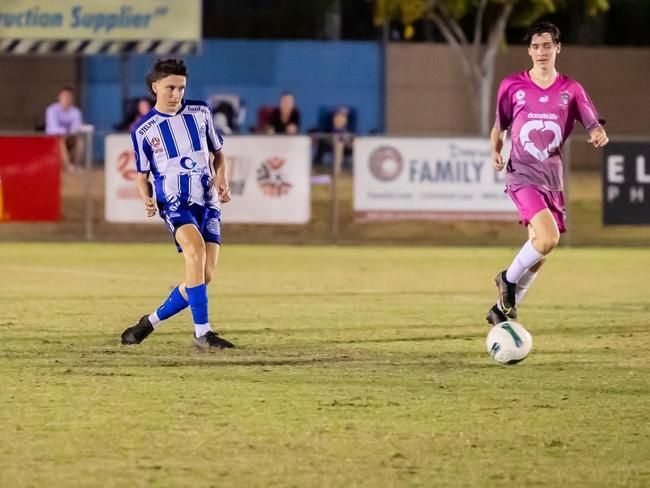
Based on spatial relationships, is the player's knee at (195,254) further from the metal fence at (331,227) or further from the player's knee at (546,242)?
the metal fence at (331,227)

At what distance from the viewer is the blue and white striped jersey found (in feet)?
31.9

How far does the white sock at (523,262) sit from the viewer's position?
10.7 metres

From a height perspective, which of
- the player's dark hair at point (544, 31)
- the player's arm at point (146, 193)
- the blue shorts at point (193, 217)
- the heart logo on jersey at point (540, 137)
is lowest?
the blue shorts at point (193, 217)

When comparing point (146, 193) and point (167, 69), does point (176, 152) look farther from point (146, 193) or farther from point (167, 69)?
point (167, 69)

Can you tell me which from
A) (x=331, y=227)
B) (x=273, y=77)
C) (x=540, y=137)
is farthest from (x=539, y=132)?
(x=273, y=77)

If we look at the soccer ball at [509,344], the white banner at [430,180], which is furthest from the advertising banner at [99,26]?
the soccer ball at [509,344]

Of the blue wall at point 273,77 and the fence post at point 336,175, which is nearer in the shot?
the fence post at point 336,175

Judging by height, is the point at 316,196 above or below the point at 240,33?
below

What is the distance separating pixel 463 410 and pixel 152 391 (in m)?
1.62

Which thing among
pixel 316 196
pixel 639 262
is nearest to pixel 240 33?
pixel 316 196

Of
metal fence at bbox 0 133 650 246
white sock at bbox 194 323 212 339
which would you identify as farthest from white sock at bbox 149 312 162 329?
metal fence at bbox 0 133 650 246

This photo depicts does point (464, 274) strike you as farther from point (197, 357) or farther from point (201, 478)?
point (201, 478)

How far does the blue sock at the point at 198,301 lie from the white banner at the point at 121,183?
11054mm

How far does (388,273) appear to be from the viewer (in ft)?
56.2
